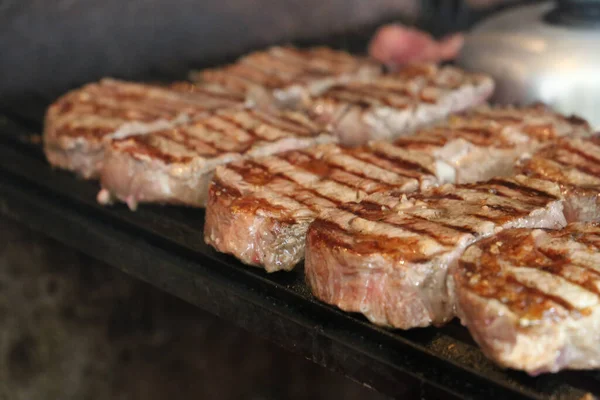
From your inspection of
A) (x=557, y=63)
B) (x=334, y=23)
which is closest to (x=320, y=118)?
(x=557, y=63)

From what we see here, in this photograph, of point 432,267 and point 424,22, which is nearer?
point 432,267

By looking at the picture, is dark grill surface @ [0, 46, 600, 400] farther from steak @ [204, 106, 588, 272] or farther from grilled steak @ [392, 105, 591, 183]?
grilled steak @ [392, 105, 591, 183]

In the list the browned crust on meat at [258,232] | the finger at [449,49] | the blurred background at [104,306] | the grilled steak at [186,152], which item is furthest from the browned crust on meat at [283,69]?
the browned crust on meat at [258,232]

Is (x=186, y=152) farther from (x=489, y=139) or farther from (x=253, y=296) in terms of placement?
(x=489, y=139)

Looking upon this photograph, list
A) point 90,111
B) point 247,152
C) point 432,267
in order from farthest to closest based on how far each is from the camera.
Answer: point 90,111, point 247,152, point 432,267

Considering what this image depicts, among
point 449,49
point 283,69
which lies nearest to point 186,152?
point 283,69

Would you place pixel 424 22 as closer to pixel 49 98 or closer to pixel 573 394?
pixel 49 98

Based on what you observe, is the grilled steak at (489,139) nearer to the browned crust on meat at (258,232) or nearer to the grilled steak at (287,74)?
the browned crust on meat at (258,232)
